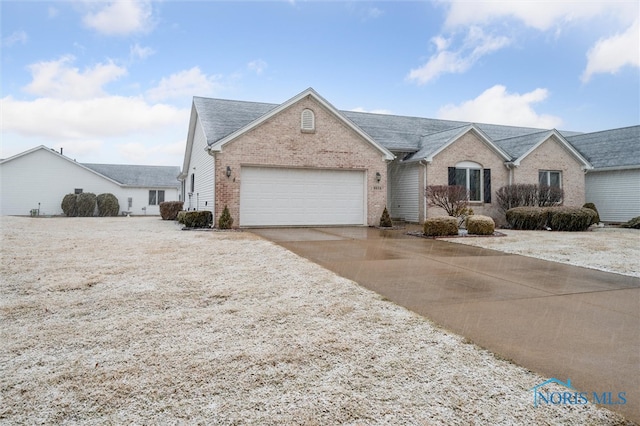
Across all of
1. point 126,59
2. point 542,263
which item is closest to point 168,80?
point 126,59

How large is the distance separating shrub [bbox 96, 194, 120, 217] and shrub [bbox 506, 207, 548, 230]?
2956cm

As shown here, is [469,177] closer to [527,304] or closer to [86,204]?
[527,304]

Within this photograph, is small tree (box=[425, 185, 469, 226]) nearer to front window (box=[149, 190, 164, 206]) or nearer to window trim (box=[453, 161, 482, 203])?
window trim (box=[453, 161, 482, 203])

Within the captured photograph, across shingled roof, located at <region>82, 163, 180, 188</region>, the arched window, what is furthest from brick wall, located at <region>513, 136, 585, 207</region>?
shingled roof, located at <region>82, 163, 180, 188</region>

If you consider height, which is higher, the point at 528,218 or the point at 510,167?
the point at 510,167

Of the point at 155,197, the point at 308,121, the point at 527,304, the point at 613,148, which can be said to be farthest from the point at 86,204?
the point at 613,148

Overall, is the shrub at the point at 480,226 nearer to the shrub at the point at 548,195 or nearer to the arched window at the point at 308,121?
the shrub at the point at 548,195

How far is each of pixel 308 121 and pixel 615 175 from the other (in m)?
17.3

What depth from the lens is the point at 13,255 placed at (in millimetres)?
8094

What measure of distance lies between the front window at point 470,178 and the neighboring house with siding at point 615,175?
7432mm

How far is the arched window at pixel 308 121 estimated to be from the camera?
15961mm

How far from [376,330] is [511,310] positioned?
1.92 meters

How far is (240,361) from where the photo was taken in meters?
3.03

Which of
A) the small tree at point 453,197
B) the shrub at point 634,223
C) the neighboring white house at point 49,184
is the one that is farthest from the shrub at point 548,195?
the neighboring white house at point 49,184
